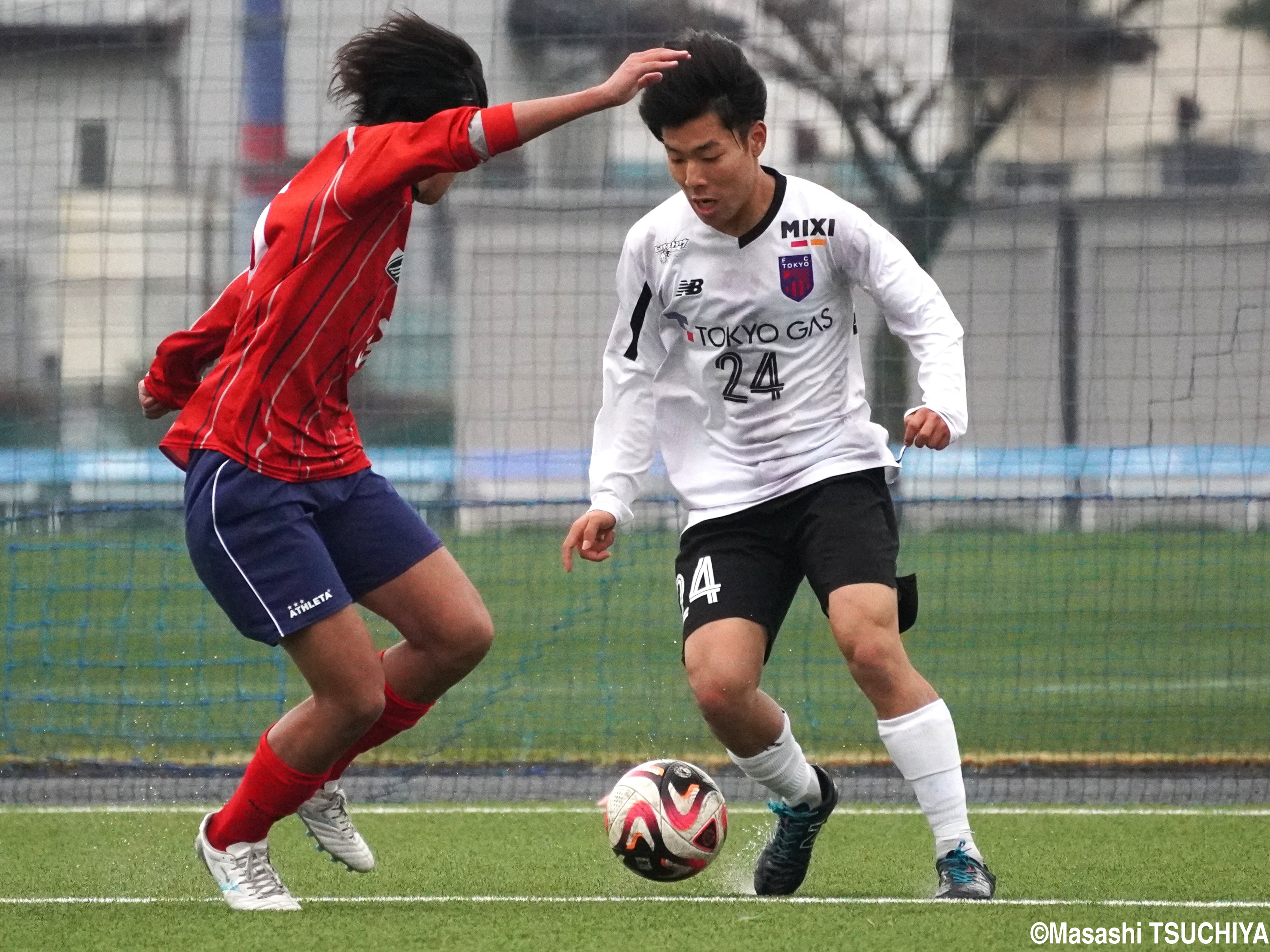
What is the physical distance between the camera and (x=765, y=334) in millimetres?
4605

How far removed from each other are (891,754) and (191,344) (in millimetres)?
1946

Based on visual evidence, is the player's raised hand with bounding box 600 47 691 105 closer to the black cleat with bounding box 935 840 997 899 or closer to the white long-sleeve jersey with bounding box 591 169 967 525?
the white long-sleeve jersey with bounding box 591 169 967 525

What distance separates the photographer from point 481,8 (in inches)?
321

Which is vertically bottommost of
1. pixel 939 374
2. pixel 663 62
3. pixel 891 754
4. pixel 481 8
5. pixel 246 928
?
pixel 246 928

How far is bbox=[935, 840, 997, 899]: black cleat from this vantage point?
14.1 feet

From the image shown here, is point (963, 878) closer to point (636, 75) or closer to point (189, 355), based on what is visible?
point (636, 75)

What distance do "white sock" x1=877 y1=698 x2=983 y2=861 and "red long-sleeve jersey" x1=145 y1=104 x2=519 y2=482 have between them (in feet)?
4.82

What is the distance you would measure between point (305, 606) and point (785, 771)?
128cm

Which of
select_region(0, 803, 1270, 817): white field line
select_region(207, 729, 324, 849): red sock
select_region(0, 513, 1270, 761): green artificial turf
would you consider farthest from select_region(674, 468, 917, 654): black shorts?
select_region(0, 513, 1270, 761): green artificial turf

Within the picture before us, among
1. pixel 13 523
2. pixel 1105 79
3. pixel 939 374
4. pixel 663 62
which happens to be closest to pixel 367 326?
pixel 663 62

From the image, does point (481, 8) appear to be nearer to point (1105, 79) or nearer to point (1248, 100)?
point (1105, 79)

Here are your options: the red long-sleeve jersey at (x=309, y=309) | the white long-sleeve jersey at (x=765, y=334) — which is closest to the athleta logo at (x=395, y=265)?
the red long-sleeve jersey at (x=309, y=309)

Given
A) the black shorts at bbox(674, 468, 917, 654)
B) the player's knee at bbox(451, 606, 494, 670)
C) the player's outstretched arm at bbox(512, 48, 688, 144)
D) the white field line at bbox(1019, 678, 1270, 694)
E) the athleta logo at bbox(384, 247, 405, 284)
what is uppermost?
the player's outstretched arm at bbox(512, 48, 688, 144)

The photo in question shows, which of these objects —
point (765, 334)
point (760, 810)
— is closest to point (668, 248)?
point (765, 334)
